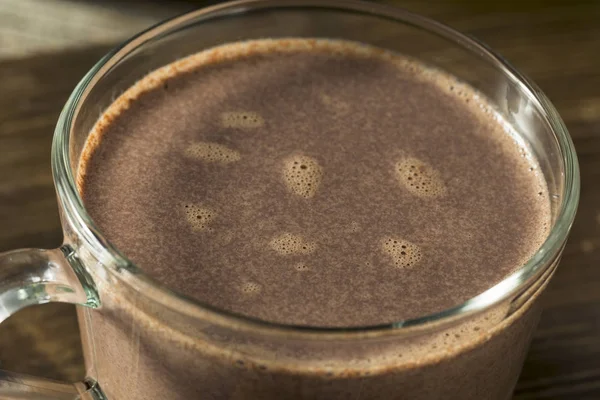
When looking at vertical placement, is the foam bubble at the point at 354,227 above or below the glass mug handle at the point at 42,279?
above

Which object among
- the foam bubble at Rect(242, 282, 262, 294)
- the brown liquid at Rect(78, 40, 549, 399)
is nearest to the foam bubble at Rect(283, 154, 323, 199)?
the brown liquid at Rect(78, 40, 549, 399)

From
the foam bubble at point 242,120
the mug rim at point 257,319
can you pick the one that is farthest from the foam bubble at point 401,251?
the foam bubble at point 242,120

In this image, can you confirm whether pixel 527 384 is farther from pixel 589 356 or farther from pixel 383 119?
pixel 383 119

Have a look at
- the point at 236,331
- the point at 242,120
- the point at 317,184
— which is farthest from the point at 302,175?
the point at 236,331

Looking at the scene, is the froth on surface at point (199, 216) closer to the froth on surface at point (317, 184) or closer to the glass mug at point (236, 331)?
the froth on surface at point (317, 184)

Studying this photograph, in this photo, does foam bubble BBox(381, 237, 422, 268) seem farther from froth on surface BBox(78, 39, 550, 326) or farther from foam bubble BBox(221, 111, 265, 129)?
foam bubble BBox(221, 111, 265, 129)

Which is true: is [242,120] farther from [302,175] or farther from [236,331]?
[236,331]
